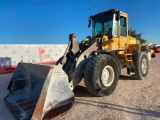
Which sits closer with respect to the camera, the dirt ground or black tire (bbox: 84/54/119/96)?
the dirt ground

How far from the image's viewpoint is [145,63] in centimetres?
741

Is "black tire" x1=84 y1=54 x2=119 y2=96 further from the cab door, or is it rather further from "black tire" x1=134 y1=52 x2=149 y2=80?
"black tire" x1=134 y1=52 x2=149 y2=80

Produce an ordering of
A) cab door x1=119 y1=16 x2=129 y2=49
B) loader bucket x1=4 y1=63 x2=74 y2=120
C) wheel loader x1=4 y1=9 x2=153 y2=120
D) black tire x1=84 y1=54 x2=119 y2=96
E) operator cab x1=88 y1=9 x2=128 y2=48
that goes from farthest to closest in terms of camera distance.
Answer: cab door x1=119 y1=16 x2=129 y2=49
operator cab x1=88 y1=9 x2=128 y2=48
black tire x1=84 y1=54 x2=119 y2=96
wheel loader x1=4 y1=9 x2=153 y2=120
loader bucket x1=4 y1=63 x2=74 y2=120

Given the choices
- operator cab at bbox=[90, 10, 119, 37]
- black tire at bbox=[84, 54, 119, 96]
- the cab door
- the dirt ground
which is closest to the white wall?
operator cab at bbox=[90, 10, 119, 37]

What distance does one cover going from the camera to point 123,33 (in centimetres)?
664

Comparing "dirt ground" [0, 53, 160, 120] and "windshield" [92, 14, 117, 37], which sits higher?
Result: "windshield" [92, 14, 117, 37]

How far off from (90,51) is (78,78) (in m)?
0.97

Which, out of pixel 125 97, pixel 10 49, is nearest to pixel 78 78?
pixel 125 97

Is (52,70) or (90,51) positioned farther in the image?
(90,51)

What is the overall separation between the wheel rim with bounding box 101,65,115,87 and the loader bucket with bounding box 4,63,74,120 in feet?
4.68

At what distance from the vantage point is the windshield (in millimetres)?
6055

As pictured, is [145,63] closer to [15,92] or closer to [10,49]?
[15,92]

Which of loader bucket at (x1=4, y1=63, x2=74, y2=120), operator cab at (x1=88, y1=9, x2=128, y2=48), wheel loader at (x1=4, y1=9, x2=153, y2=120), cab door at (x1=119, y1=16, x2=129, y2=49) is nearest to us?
loader bucket at (x1=4, y1=63, x2=74, y2=120)

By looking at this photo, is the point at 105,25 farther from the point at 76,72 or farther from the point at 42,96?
the point at 42,96
